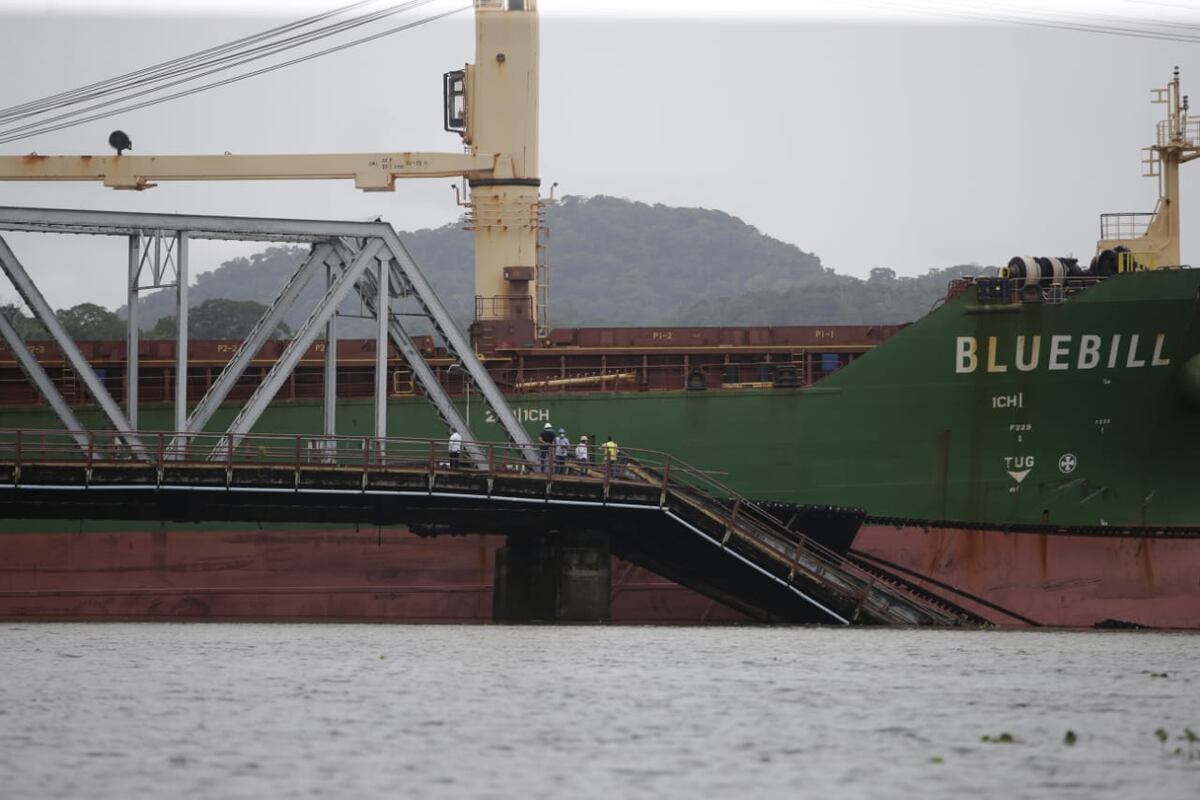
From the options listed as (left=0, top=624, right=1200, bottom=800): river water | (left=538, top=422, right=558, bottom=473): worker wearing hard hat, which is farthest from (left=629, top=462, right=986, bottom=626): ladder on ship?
(left=0, top=624, right=1200, bottom=800): river water

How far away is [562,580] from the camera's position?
111 feet

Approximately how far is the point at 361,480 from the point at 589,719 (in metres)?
15.8

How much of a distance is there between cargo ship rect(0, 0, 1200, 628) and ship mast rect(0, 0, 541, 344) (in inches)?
198

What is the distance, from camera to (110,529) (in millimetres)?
40656

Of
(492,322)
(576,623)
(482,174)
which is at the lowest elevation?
(576,623)

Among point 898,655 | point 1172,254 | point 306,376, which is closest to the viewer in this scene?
point 898,655

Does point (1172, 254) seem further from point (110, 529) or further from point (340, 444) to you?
point (110, 529)

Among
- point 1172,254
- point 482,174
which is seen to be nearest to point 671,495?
point 482,174

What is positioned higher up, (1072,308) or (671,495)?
(1072,308)

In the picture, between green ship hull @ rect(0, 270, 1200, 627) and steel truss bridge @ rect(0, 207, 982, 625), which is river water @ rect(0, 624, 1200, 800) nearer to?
steel truss bridge @ rect(0, 207, 982, 625)

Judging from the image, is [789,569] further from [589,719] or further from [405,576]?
[589,719]

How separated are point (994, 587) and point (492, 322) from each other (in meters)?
14.8

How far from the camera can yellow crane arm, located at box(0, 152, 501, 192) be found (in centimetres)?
4397

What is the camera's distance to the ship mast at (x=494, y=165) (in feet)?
148
